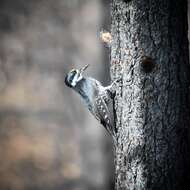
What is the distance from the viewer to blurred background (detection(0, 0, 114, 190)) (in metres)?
12.7

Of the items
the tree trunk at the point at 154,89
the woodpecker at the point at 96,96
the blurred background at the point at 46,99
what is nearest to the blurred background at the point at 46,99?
the blurred background at the point at 46,99

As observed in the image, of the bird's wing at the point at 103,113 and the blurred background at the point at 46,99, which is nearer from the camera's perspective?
the bird's wing at the point at 103,113

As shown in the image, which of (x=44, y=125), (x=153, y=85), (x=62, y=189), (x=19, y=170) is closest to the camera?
(x=153, y=85)

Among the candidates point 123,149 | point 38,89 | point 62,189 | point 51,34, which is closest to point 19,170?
point 62,189

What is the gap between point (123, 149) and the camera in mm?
5707

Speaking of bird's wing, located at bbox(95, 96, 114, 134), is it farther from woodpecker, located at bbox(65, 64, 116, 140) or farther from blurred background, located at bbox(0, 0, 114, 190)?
blurred background, located at bbox(0, 0, 114, 190)

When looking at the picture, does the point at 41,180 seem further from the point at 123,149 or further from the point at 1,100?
the point at 123,149

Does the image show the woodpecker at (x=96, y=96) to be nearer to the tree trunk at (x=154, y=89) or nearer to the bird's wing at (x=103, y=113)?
the bird's wing at (x=103, y=113)

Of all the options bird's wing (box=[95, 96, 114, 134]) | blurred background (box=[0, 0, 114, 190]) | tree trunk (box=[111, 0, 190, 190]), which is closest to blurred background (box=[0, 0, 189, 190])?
blurred background (box=[0, 0, 114, 190])

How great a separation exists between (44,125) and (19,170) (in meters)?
1.49

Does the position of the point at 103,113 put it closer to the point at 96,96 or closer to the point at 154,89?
the point at 96,96

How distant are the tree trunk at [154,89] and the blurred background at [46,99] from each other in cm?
647

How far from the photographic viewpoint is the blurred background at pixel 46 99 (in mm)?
12664

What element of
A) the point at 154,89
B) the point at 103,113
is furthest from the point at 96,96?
the point at 154,89
